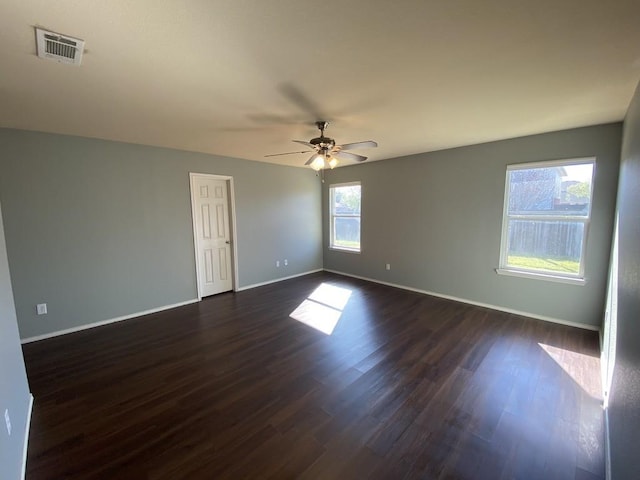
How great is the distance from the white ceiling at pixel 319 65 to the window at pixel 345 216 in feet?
8.98

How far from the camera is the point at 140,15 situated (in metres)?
1.34

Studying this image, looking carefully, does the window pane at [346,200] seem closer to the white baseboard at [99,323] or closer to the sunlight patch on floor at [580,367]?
the white baseboard at [99,323]

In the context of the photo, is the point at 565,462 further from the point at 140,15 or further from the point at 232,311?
the point at 232,311

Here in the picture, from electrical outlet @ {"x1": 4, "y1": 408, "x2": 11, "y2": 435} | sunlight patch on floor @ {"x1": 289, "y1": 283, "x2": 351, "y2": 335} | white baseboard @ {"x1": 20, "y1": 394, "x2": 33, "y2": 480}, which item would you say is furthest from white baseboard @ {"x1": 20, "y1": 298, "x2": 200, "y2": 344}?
electrical outlet @ {"x1": 4, "y1": 408, "x2": 11, "y2": 435}

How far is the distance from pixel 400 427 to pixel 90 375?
2.86 m

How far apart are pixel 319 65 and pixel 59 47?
156cm

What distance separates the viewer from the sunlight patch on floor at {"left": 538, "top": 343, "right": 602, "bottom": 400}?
89.2 inches

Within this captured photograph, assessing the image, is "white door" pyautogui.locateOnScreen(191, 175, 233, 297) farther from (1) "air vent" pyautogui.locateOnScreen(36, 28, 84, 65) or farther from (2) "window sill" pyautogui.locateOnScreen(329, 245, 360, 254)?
(1) "air vent" pyautogui.locateOnScreen(36, 28, 84, 65)

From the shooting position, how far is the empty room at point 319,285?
1526mm

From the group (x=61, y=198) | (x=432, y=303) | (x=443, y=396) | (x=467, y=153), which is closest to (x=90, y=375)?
(x=61, y=198)

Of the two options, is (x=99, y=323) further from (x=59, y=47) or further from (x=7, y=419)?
(x=59, y=47)

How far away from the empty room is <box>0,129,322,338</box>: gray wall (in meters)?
0.03

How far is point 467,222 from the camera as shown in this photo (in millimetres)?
4168

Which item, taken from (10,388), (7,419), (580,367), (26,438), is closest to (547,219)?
(580,367)
